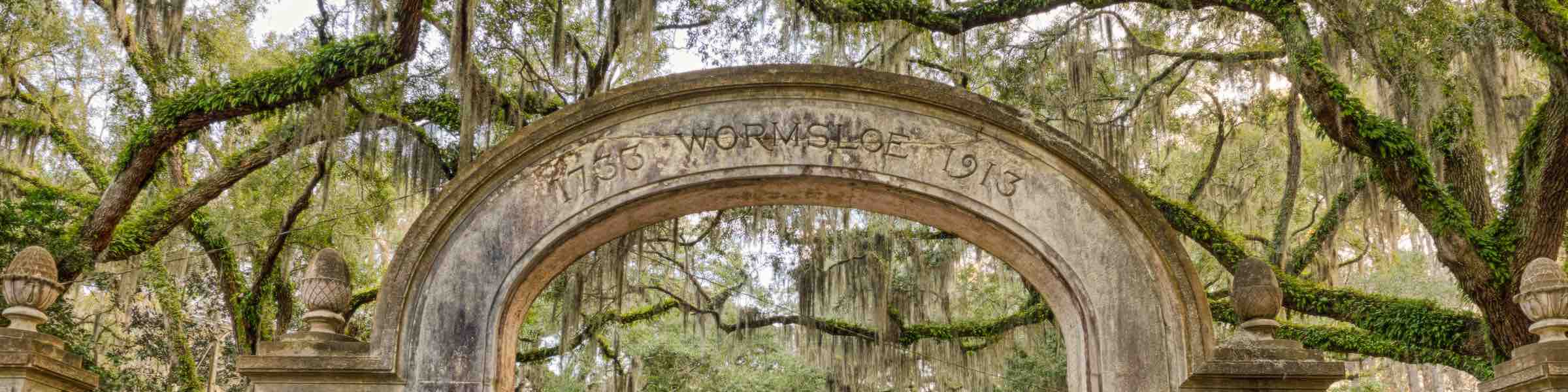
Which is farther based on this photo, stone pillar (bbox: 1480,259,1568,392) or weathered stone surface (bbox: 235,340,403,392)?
weathered stone surface (bbox: 235,340,403,392)

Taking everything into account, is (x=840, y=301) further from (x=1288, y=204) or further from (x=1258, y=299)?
(x=1258, y=299)

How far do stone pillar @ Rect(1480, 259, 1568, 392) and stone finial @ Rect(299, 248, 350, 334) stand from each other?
237 inches

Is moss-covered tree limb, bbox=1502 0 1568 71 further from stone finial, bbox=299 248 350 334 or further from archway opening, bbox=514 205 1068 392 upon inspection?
stone finial, bbox=299 248 350 334

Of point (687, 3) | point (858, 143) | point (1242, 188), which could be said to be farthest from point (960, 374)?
point (858, 143)

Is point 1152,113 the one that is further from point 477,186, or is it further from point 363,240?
point 363,240

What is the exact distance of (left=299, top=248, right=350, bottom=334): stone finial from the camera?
6.07 metres

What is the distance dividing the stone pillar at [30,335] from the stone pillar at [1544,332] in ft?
25.1

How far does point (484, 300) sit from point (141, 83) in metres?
7.79

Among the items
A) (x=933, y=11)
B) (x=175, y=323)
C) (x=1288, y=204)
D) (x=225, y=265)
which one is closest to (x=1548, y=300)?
(x=933, y=11)

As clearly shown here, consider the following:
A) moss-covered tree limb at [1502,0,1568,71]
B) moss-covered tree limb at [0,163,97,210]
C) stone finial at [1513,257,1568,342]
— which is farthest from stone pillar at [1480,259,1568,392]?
moss-covered tree limb at [0,163,97,210]

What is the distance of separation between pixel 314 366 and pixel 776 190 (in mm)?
2642

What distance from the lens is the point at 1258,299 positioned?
605cm

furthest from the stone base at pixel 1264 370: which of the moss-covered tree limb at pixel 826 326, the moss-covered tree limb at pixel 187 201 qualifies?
the moss-covered tree limb at pixel 187 201

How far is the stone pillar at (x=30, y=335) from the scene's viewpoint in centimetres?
607
